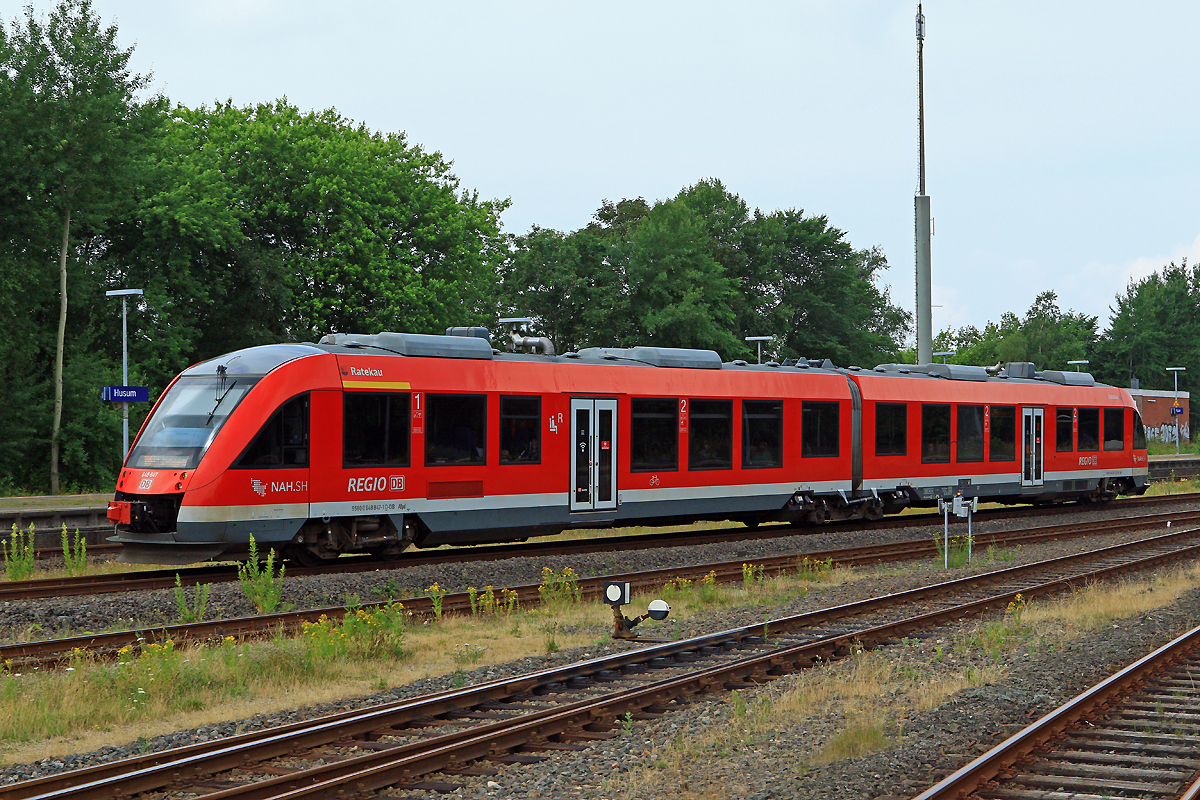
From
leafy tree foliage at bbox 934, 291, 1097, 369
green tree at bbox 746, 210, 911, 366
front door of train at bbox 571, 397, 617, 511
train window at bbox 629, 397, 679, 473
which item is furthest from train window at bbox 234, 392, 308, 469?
leafy tree foliage at bbox 934, 291, 1097, 369

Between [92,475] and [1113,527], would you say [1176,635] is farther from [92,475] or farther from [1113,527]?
[92,475]

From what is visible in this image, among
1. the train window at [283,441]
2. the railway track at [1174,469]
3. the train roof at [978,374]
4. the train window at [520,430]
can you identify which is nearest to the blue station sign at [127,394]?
the train window at [520,430]

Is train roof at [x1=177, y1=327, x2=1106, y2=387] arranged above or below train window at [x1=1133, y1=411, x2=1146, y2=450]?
above

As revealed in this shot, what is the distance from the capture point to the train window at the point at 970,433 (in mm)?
27906

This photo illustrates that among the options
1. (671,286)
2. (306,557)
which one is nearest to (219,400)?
(306,557)

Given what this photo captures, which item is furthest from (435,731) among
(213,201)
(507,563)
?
(213,201)

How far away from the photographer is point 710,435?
22.3 metres

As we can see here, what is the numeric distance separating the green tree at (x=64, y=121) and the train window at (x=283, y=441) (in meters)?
23.4

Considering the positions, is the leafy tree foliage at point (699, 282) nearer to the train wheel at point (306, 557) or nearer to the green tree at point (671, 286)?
the green tree at point (671, 286)

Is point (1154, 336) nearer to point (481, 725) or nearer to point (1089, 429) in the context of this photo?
point (1089, 429)

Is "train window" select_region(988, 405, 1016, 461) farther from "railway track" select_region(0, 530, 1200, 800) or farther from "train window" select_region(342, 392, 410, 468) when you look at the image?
"train window" select_region(342, 392, 410, 468)

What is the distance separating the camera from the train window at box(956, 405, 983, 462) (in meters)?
27.9

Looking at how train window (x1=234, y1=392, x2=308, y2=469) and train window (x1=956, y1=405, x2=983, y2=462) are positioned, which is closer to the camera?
train window (x1=234, y1=392, x2=308, y2=469)

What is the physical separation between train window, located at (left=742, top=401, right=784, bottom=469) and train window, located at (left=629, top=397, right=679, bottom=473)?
1.91 m
